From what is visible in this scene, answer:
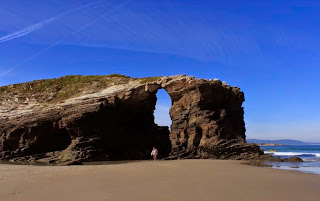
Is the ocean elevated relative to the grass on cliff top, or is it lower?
lower

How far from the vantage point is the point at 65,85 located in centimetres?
3297

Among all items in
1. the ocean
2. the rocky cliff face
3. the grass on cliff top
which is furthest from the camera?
the grass on cliff top

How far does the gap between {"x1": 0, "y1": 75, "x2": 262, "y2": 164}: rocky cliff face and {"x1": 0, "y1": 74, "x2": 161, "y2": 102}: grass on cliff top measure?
4.7 inches

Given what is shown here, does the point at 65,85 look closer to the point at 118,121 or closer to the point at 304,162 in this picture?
the point at 118,121

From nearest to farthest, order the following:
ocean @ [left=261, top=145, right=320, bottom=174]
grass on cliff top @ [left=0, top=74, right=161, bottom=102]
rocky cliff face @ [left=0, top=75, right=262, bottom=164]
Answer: ocean @ [left=261, top=145, right=320, bottom=174], rocky cliff face @ [left=0, top=75, right=262, bottom=164], grass on cliff top @ [left=0, top=74, right=161, bottom=102]

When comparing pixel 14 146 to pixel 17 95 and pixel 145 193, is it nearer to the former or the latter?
pixel 17 95

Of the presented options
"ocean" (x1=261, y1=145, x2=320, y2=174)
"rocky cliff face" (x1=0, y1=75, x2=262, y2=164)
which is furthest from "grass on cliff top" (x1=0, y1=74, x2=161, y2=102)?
"ocean" (x1=261, y1=145, x2=320, y2=174)

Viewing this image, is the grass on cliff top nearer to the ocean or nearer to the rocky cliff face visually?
the rocky cliff face

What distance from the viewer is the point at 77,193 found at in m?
7.91

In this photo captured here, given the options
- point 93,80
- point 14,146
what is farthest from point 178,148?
point 14,146

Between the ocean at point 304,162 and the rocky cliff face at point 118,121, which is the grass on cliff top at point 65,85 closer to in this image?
the rocky cliff face at point 118,121

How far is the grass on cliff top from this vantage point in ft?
101

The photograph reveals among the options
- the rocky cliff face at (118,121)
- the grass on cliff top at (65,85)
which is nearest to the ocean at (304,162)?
the rocky cliff face at (118,121)

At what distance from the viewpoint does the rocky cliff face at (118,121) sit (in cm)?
2517
